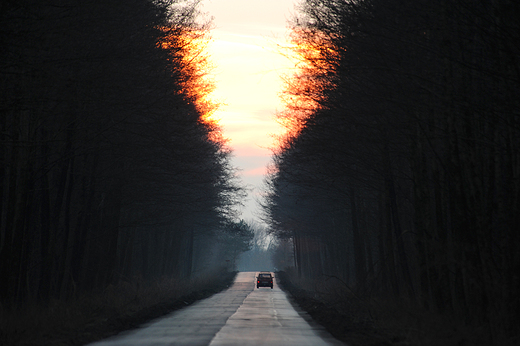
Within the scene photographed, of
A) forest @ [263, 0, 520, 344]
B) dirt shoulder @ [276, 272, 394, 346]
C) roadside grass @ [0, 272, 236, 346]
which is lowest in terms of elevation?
dirt shoulder @ [276, 272, 394, 346]

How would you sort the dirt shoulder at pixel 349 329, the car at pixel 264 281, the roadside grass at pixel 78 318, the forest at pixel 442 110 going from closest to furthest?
the forest at pixel 442 110, the roadside grass at pixel 78 318, the dirt shoulder at pixel 349 329, the car at pixel 264 281

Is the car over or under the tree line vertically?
under

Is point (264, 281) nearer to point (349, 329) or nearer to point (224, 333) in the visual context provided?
point (349, 329)

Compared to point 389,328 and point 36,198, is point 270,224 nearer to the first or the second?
point 36,198

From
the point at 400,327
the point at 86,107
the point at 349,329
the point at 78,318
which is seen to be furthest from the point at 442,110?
the point at 78,318

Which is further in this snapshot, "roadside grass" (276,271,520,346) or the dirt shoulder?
the dirt shoulder

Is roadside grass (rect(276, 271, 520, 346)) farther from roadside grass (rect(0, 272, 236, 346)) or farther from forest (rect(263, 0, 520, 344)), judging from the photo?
roadside grass (rect(0, 272, 236, 346))

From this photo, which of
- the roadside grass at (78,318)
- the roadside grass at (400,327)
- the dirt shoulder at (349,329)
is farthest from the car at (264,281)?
the roadside grass at (400,327)

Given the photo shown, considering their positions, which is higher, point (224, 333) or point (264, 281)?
point (264, 281)

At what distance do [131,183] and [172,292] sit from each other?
11948 mm

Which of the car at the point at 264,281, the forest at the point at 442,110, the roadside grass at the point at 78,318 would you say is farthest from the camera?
the car at the point at 264,281

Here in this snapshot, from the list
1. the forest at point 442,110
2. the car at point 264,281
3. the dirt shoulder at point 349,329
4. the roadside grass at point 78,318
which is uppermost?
the forest at point 442,110

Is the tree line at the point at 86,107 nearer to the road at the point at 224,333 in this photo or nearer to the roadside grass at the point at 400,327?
the road at the point at 224,333

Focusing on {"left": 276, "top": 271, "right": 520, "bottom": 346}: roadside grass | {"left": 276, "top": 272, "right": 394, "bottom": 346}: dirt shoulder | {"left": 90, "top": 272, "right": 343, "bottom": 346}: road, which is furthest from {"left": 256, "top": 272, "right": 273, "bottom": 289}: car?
{"left": 90, "top": 272, "right": 343, "bottom": 346}: road
